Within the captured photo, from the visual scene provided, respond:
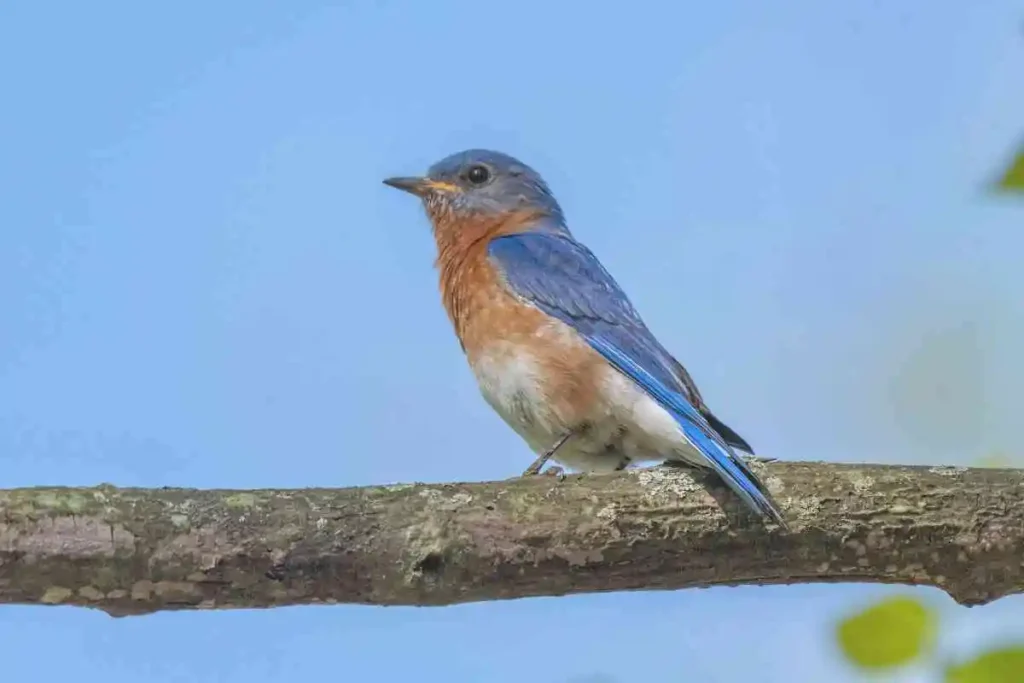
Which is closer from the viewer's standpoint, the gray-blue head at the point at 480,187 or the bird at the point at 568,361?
the bird at the point at 568,361

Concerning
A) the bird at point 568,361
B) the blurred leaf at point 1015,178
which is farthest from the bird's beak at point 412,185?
the blurred leaf at point 1015,178

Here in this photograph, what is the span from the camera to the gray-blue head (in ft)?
19.3

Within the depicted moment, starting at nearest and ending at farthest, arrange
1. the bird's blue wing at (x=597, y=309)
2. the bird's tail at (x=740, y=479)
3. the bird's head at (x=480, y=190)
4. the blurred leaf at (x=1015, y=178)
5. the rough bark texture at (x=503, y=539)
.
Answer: the blurred leaf at (x=1015, y=178)
the rough bark texture at (x=503, y=539)
the bird's tail at (x=740, y=479)
the bird's blue wing at (x=597, y=309)
the bird's head at (x=480, y=190)

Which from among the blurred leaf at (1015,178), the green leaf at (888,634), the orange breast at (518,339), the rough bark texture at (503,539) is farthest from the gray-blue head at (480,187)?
the green leaf at (888,634)

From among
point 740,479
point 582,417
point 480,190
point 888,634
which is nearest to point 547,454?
point 582,417

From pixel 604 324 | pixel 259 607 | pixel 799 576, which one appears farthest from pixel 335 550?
pixel 604 324

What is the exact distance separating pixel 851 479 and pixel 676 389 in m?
1.00

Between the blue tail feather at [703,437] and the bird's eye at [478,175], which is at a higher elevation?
the bird's eye at [478,175]

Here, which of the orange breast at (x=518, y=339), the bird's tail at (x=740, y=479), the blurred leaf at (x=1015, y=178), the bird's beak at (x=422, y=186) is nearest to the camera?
the blurred leaf at (x=1015, y=178)

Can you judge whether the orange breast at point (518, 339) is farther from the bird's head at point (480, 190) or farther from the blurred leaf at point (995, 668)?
the blurred leaf at point (995, 668)

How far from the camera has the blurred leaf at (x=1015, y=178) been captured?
2383 mm

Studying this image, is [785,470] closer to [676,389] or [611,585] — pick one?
[611,585]

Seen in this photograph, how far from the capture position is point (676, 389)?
14.7 feet

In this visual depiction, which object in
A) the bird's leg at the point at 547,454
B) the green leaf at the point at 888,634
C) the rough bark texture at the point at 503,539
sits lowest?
the green leaf at the point at 888,634
